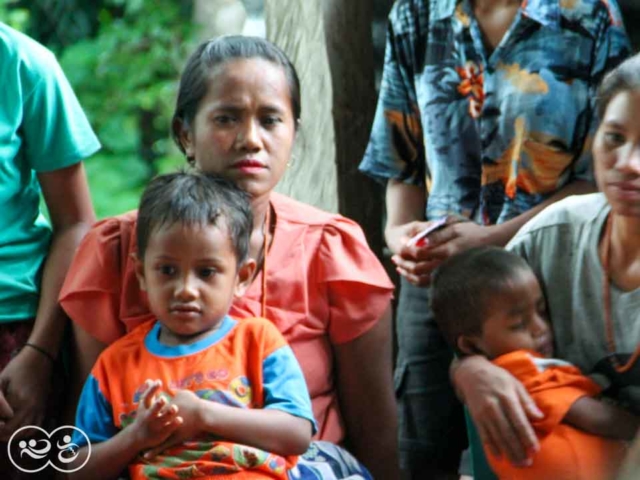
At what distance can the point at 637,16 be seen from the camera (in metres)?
3.43

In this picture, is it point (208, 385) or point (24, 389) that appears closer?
point (208, 385)

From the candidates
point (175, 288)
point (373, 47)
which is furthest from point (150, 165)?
point (175, 288)

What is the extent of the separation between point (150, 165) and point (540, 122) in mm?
3851

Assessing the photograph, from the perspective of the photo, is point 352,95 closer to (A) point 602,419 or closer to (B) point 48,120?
(B) point 48,120

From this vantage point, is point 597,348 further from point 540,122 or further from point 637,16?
point 637,16

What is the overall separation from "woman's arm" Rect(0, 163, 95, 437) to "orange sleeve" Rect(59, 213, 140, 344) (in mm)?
111

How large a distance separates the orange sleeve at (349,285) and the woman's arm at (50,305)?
0.61 metres

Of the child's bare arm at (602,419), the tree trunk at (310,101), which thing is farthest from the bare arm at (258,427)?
the tree trunk at (310,101)

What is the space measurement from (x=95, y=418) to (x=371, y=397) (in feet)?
2.19

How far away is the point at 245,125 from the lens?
9.53 ft

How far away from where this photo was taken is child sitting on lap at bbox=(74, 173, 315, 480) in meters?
2.57

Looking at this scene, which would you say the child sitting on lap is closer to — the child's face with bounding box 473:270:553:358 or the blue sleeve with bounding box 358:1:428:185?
the child's face with bounding box 473:270:553:358

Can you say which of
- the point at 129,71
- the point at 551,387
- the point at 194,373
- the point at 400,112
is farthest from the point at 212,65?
→ the point at 129,71

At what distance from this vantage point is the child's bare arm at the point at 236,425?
256cm
